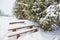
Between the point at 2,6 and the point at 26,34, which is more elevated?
the point at 2,6

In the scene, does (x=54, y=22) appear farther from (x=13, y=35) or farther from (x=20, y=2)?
(x=20, y=2)

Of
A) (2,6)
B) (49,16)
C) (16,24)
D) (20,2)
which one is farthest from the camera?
(2,6)

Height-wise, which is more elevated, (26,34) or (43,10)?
(43,10)

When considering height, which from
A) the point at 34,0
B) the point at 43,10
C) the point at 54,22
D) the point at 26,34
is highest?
the point at 34,0

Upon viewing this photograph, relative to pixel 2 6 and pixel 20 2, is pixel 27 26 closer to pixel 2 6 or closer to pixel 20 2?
pixel 20 2

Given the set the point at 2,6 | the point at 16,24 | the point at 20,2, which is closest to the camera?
the point at 16,24

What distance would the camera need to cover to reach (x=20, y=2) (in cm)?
722

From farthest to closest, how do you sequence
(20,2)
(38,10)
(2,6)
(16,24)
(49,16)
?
(2,6) < (20,2) < (16,24) < (38,10) < (49,16)

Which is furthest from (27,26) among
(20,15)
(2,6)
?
(2,6)

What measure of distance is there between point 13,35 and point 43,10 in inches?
58.4

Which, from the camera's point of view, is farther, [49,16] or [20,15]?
[20,15]

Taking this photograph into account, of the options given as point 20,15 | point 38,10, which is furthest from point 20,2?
point 38,10

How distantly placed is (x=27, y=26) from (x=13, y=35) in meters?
0.76

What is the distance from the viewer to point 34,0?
6.17 metres
